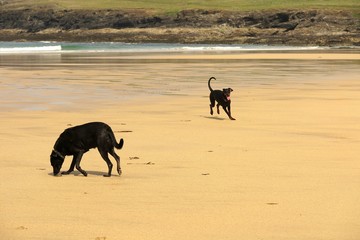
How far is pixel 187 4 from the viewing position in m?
146

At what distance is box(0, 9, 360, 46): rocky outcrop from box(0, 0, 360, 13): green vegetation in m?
5.89

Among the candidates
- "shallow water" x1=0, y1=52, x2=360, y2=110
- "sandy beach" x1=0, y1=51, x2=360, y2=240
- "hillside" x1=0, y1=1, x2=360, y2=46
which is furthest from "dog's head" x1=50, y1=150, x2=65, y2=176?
"hillside" x1=0, y1=1, x2=360, y2=46

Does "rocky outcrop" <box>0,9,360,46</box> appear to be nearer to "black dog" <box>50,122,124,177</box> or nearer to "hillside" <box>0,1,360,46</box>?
"hillside" <box>0,1,360,46</box>

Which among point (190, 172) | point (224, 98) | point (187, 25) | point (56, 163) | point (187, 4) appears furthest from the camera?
point (187, 4)

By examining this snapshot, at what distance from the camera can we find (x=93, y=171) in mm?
9867

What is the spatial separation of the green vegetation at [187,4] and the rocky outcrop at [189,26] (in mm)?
5886

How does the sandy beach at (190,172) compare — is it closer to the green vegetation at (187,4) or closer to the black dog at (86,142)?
the black dog at (86,142)

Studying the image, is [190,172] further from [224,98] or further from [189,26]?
[189,26]

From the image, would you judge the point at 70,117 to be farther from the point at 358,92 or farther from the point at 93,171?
the point at 358,92

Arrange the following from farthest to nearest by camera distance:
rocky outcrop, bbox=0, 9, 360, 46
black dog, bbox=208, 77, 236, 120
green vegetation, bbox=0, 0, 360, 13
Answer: green vegetation, bbox=0, 0, 360, 13
rocky outcrop, bbox=0, 9, 360, 46
black dog, bbox=208, 77, 236, 120

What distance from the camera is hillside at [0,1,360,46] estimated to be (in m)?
103

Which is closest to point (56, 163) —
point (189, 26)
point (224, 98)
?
point (224, 98)

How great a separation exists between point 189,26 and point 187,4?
28.8 metres

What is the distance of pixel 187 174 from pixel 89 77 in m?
20.1
